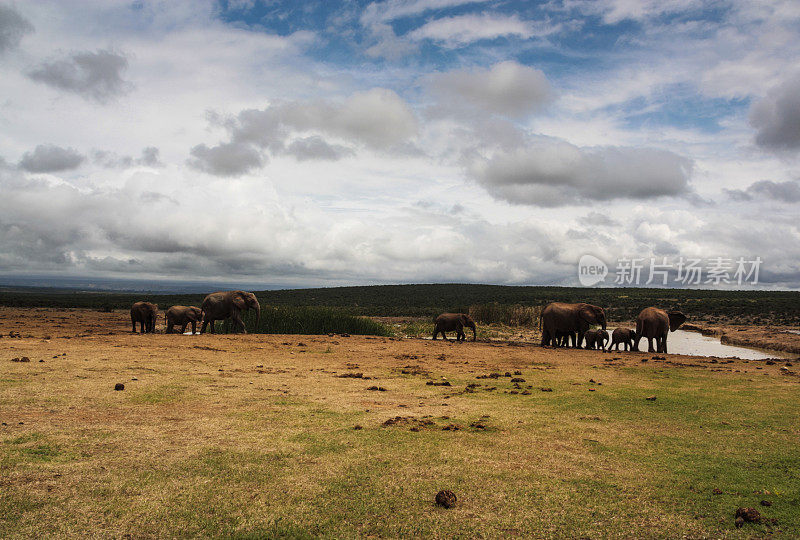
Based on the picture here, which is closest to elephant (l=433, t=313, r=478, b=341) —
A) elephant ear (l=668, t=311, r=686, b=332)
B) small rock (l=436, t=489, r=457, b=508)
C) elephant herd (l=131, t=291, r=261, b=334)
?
elephant ear (l=668, t=311, r=686, b=332)

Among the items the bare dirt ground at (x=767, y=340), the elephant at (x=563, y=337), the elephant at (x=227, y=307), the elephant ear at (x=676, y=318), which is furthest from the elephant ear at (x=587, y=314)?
the elephant at (x=227, y=307)

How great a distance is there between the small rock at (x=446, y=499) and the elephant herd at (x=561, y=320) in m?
19.2

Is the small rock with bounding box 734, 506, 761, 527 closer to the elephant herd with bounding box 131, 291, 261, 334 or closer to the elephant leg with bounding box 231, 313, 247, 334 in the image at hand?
the elephant leg with bounding box 231, 313, 247, 334

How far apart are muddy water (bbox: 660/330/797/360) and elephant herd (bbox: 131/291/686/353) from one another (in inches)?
97.8

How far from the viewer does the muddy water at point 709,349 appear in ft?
76.9

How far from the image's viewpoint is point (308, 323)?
27172mm

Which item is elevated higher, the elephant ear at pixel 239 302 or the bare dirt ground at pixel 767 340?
the elephant ear at pixel 239 302

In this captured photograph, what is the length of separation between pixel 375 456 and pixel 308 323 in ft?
71.8

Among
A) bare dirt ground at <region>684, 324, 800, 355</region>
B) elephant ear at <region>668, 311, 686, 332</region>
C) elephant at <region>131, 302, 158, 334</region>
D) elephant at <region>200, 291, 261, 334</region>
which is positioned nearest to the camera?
elephant ear at <region>668, 311, 686, 332</region>

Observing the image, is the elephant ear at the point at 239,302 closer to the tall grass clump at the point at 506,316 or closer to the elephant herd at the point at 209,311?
the elephant herd at the point at 209,311

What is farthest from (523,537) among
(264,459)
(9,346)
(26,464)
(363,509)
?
(9,346)

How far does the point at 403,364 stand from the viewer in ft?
49.8

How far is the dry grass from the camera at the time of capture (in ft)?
14.1

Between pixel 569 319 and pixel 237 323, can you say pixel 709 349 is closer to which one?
pixel 569 319
